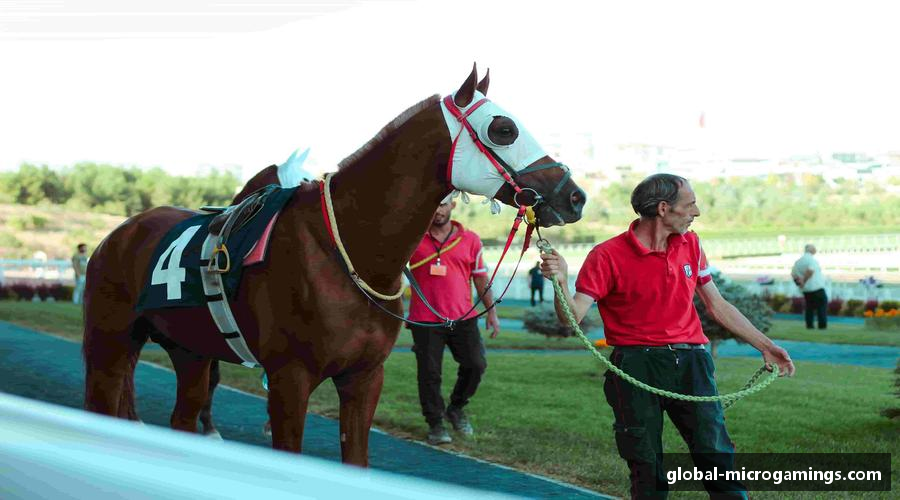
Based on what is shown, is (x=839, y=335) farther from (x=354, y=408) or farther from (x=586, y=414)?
(x=354, y=408)

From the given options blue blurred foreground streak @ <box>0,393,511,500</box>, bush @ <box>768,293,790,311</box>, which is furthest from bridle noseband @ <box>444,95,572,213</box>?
bush @ <box>768,293,790,311</box>

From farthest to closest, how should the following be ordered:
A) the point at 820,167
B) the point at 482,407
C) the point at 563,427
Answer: the point at 820,167 < the point at 482,407 < the point at 563,427

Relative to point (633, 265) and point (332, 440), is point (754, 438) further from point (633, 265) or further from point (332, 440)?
point (633, 265)

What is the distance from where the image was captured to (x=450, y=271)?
25.4 feet

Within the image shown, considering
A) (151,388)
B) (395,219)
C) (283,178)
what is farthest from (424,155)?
(151,388)

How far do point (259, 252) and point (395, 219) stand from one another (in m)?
0.57

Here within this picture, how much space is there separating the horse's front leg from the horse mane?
0.88 meters

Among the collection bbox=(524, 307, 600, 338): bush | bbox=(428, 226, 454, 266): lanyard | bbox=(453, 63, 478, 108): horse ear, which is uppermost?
bbox=(453, 63, 478, 108): horse ear

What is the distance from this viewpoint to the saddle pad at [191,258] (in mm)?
4398

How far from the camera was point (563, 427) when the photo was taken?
837cm

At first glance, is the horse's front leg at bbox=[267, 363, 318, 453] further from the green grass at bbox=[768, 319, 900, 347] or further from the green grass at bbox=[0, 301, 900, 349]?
the green grass at bbox=[768, 319, 900, 347]

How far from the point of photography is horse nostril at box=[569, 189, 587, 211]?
4059mm

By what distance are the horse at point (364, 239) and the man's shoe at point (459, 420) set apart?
359 cm

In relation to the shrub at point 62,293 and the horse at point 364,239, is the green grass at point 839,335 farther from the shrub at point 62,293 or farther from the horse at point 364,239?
the shrub at point 62,293
